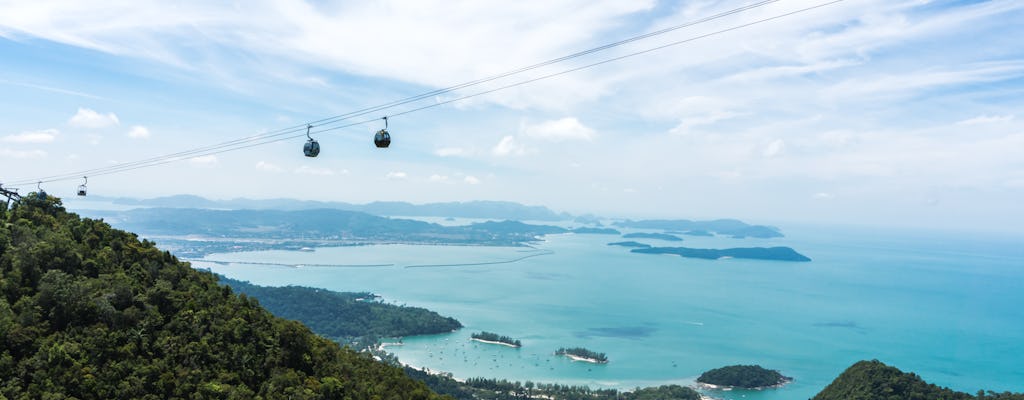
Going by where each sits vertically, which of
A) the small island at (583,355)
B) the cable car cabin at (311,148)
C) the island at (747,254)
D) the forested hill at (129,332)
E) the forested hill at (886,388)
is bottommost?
the small island at (583,355)

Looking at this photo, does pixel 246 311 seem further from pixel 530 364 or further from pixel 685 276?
pixel 685 276

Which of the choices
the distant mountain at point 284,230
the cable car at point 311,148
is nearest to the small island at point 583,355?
the cable car at point 311,148

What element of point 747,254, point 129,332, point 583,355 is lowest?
point 583,355

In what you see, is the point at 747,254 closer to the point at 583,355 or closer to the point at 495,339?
the point at 495,339

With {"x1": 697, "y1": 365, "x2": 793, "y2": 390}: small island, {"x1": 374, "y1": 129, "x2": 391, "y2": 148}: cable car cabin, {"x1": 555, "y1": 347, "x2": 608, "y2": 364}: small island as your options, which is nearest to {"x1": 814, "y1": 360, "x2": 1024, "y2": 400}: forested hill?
{"x1": 697, "y1": 365, "x2": 793, "y2": 390}: small island

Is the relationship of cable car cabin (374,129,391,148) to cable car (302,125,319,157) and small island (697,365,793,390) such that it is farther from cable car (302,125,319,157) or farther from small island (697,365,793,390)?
small island (697,365,793,390)

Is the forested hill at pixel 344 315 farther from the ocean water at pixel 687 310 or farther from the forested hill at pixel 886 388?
the forested hill at pixel 886 388

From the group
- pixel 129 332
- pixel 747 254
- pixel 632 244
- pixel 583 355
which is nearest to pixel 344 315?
pixel 583 355
